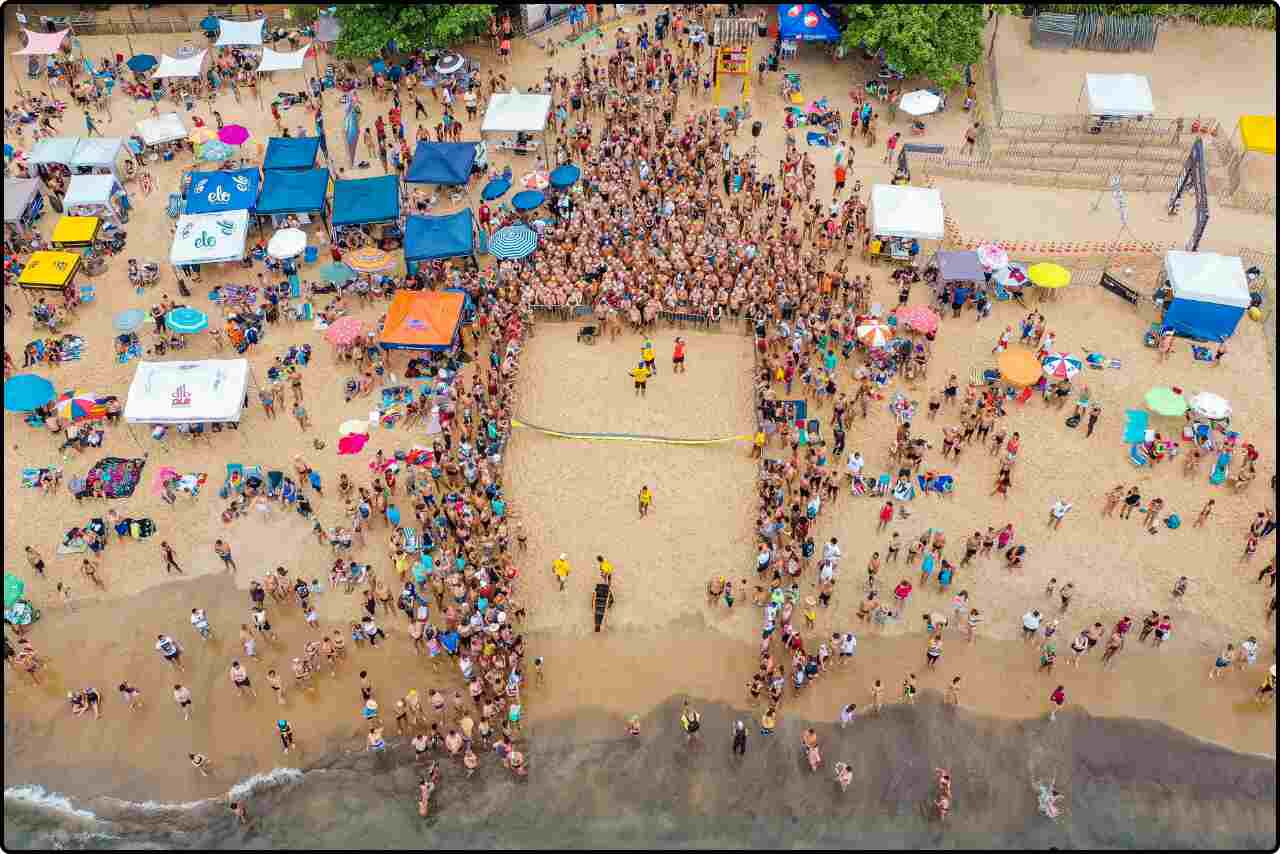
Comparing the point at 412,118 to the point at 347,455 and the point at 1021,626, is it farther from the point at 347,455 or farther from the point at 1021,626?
the point at 1021,626

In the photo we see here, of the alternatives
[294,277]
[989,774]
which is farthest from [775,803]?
[294,277]

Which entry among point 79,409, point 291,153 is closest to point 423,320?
point 79,409

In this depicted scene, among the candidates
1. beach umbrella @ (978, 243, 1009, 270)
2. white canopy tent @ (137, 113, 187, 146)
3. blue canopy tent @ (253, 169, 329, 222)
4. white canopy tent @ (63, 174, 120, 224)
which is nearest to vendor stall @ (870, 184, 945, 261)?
beach umbrella @ (978, 243, 1009, 270)

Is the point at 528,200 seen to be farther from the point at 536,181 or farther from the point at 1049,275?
the point at 1049,275

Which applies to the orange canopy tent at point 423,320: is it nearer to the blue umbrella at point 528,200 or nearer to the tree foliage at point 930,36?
the blue umbrella at point 528,200

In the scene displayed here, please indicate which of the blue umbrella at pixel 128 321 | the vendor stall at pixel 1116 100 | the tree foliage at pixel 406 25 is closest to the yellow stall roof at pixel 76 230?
the blue umbrella at pixel 128 321
